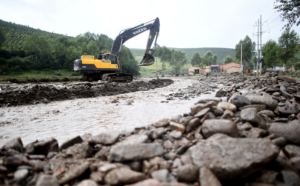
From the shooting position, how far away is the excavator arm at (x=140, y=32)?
1808cm

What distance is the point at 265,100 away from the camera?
445 centimetres

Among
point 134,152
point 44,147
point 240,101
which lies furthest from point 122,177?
point 240,101

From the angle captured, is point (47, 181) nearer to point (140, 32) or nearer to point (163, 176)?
point (163, 176)

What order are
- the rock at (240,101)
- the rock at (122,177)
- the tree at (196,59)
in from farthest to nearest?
1. the tree at (196,59)
2. the rock at (240,101)
3. the rock at (122,177)

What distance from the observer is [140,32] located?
763 inches

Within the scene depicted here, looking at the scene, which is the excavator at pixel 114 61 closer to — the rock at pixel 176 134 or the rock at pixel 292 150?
the rock at pixel 176 134

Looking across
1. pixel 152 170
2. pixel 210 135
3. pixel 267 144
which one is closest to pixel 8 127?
pixel 152 170

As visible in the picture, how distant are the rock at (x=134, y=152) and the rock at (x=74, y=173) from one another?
0.39 m

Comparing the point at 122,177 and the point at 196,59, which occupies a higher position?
the point at 196,59

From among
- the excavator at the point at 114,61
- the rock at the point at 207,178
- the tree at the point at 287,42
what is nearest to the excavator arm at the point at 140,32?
the excavator at the point at 114,61

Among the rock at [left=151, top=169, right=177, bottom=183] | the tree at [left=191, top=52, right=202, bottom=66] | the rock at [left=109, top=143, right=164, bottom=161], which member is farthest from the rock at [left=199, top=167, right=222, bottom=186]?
the tree at [left=191, top=52, right=202, bottom=66]

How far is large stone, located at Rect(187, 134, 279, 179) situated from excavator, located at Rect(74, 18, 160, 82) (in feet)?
48.2

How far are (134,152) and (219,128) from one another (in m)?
1.61

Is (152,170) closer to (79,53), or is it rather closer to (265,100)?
(265,100)
